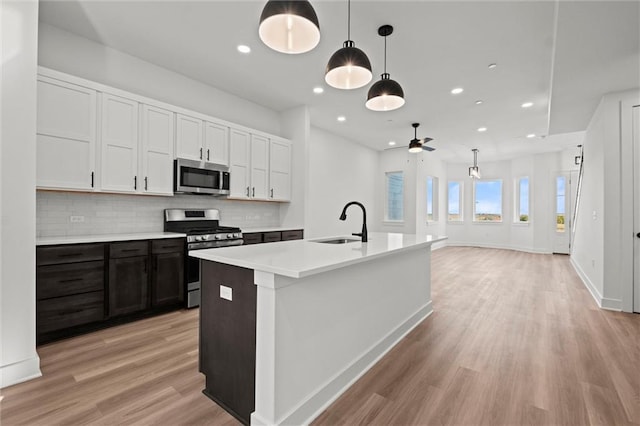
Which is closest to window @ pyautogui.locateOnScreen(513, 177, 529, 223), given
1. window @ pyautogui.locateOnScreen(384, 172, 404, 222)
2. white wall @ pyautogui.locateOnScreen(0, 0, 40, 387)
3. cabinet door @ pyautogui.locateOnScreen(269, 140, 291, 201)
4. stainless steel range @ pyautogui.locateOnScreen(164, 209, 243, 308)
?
window @ pyautogui.locateOnScreen(384, 172, 404, 222)

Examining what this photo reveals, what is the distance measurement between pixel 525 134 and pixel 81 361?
879 centimetres

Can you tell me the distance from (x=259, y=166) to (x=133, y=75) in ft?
6.81

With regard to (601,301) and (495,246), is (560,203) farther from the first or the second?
(601,301)

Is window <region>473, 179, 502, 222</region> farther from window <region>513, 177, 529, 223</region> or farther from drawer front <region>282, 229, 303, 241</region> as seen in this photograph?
drawer front <region>282, 229, 303, 241</region>

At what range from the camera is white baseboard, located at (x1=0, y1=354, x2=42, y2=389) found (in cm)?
206

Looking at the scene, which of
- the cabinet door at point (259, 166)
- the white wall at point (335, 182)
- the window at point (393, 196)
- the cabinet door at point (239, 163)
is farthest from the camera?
the window at point (393, 196)

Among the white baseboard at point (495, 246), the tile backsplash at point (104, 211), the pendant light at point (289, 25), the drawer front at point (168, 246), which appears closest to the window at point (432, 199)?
the white baseboard at point (495, 246)

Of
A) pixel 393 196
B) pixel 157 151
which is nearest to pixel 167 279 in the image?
pixel 157 151

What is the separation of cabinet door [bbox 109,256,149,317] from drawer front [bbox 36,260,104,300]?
0.38 ft

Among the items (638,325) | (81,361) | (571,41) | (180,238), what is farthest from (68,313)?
(638,325)

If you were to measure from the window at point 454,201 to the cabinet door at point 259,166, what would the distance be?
27.4ft

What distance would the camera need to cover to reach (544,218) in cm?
910

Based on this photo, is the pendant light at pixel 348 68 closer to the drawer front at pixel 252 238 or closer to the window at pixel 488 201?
the drawer front at pixel 252 238

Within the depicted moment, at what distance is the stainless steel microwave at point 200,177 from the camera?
3906mm
